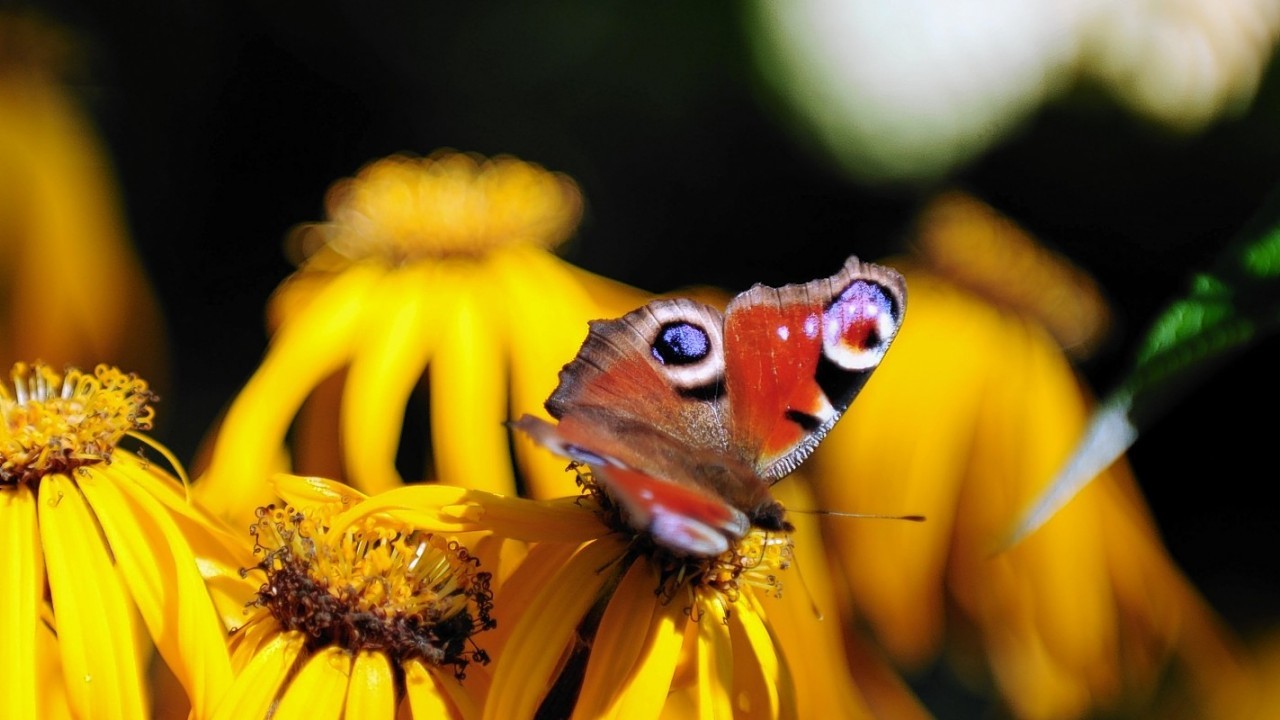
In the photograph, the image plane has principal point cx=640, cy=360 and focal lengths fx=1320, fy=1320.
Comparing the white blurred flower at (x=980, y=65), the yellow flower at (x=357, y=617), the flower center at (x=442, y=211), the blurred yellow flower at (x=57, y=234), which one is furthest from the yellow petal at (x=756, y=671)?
the blurred yellow flower at (x=57, y=234)

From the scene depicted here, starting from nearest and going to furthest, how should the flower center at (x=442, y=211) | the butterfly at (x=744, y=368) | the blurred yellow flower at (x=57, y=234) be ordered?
the butterfly at (x=744, y=368) → the flower center at (x=442, y=211) → the blurred yellow flower at (x=57, y=234)

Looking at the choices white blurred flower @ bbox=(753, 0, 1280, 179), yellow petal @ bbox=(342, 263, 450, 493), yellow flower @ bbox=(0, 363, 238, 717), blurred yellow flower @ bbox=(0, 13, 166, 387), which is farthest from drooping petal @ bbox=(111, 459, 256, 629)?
white blurred flower @ bbox=(753, 0, 1280, 179)

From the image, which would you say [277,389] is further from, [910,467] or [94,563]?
[910,467]

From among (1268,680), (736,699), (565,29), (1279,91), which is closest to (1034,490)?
(1268,680)

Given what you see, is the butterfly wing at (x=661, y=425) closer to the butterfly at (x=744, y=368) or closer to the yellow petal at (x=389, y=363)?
the butterfly at (x=744, y=368)

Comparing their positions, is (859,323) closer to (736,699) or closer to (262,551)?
(736,699)
